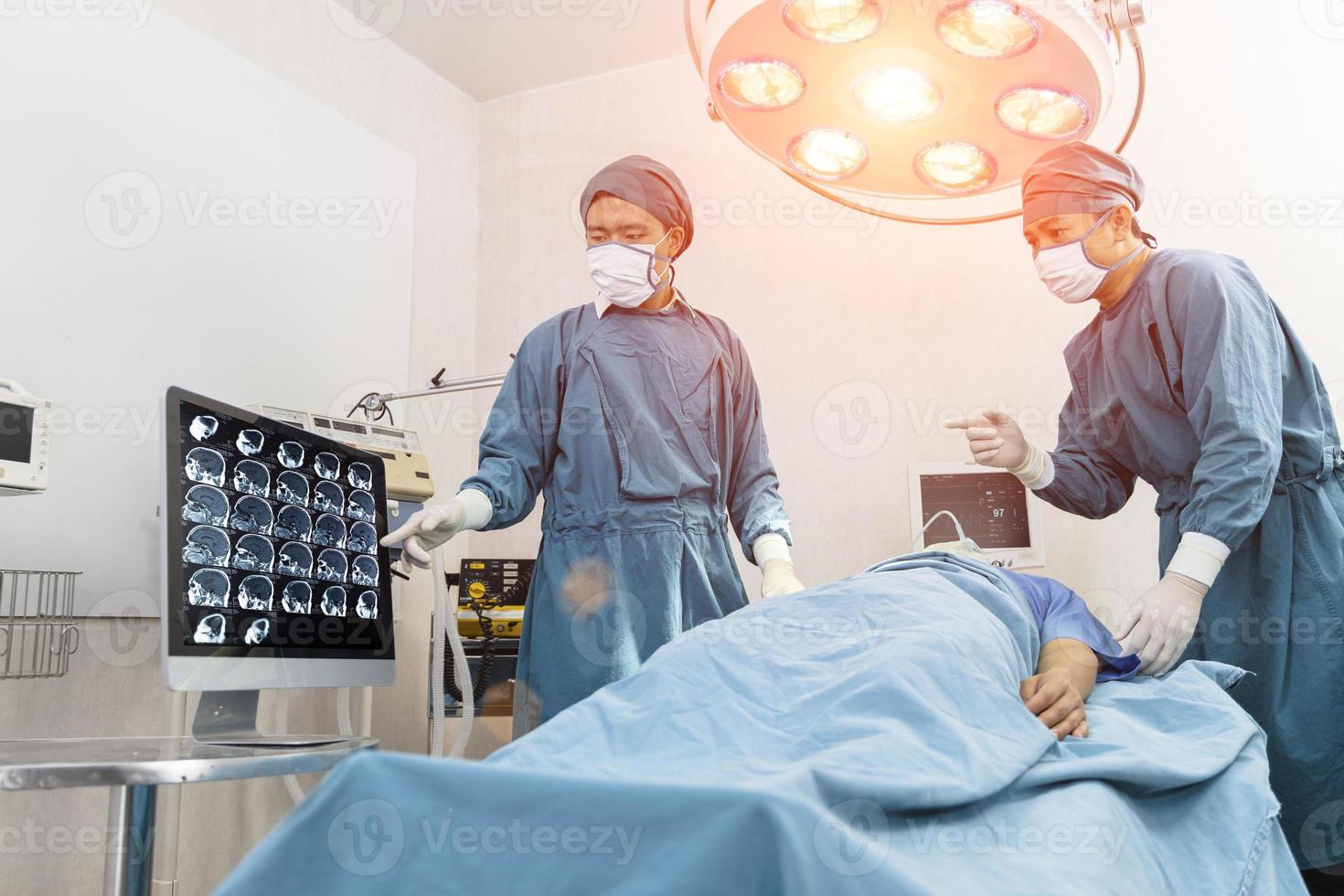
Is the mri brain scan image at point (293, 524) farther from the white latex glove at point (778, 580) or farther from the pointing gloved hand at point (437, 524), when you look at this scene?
the white latex glove at point (778, 580)

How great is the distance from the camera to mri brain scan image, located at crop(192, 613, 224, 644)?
123 centimetres

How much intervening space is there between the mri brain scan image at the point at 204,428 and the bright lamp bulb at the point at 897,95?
3.63 feet

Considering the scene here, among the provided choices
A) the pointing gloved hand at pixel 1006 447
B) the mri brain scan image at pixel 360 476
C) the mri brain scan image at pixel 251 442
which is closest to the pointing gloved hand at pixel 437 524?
the mri brain scan image at pixel 360 476

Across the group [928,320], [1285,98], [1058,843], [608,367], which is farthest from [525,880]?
[1285,98]

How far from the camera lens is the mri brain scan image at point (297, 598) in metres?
1.39

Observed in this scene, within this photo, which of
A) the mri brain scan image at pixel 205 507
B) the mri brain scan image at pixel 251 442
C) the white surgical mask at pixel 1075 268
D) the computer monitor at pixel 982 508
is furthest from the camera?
the computer monitor at pixel 982 508

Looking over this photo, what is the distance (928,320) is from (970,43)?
1.28 metres

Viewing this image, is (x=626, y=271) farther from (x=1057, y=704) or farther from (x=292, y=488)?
(x=1057, y=704)

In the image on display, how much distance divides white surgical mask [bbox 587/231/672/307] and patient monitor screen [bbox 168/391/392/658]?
52cm

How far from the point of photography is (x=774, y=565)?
1.73 meters

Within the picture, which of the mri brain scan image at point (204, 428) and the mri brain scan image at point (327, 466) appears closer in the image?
the mri brain scan image at point (204, 428)

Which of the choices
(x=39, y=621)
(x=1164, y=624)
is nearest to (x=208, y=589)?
(x=39, y=621)

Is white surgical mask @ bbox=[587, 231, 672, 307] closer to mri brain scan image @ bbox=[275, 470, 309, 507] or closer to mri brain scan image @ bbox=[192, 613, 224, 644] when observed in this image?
mri brain scan image @ bbox=[275, 470, 309, 507]

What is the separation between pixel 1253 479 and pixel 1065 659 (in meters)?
0.36
